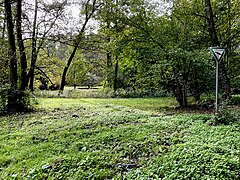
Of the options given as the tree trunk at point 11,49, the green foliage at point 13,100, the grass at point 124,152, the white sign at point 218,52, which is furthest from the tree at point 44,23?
the white sign at point 218,52

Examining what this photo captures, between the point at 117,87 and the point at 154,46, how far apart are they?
7.76 metres

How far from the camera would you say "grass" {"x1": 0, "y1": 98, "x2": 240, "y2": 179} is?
8.11ft

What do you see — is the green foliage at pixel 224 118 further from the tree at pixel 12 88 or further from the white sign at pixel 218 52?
the tree at pixel 12 88

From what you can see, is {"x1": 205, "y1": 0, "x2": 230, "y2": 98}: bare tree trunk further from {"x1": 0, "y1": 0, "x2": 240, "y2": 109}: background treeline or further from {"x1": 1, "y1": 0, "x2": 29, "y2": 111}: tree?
{"x1": 1, "y1": 0, "x2": 29, "y2": 111}: tree

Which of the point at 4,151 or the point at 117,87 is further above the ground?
the point at 117,87

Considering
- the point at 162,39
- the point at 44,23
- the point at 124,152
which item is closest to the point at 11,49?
the point at 44,23

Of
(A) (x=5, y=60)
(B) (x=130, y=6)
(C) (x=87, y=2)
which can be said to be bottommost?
(A) (x=5, y=60)

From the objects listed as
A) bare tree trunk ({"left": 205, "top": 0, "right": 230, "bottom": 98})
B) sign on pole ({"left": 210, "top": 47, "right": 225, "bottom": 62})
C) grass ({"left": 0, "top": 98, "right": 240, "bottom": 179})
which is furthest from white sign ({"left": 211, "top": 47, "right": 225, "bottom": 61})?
bare tree trunk ({"left": 205, "top": 0, "right": 230, "bottom": 98})

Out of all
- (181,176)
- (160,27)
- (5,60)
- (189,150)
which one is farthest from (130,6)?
(181,176)

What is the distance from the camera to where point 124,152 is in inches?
122

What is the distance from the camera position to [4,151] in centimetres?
351

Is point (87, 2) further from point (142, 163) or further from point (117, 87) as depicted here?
point (142, 163)

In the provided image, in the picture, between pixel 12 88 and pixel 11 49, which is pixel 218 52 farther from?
pixel 11 49

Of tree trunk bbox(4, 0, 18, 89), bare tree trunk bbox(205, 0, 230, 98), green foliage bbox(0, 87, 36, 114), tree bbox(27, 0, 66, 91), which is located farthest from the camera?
tree bbox(27, 0, 66, 91)
